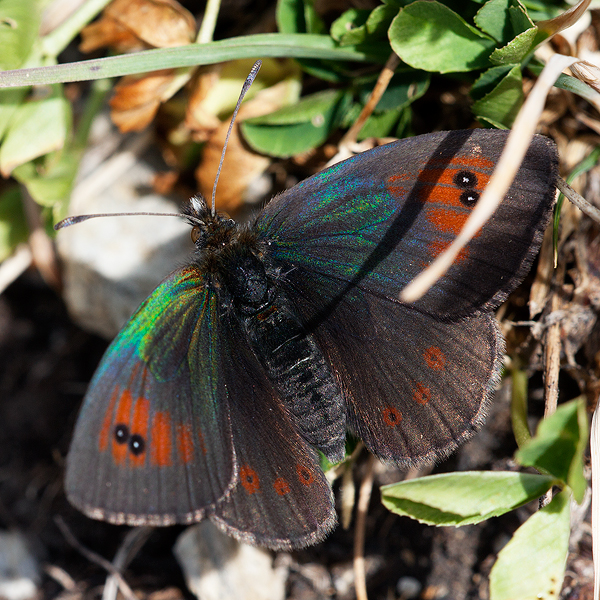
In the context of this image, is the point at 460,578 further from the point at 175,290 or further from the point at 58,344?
the point at 58,344

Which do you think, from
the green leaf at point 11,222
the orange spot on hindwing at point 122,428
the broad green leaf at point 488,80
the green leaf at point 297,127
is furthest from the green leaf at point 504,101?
the green leaf at point 11,222

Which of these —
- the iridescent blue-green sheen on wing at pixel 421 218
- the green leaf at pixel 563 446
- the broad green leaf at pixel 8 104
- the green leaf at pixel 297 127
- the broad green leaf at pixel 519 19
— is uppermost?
the broad green leaf at pixel 8 104

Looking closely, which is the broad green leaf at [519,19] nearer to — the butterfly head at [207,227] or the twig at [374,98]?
the twig at [374,98]

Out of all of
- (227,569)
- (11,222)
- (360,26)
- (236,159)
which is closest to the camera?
(360,26)

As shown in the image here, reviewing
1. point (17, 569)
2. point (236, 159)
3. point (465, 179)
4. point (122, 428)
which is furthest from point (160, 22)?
point (17, 569)

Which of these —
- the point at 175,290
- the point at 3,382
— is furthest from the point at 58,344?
the point at 175,290

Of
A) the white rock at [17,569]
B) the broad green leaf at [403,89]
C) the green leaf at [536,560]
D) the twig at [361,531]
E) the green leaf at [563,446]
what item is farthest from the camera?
the white rock at [17,569]

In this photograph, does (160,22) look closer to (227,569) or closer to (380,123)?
(380,123)
